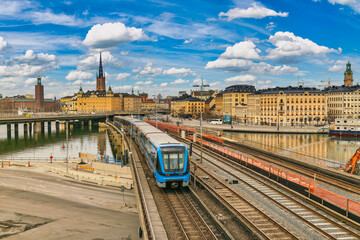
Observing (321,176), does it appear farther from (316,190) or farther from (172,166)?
(172,166)

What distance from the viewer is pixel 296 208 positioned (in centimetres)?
2069

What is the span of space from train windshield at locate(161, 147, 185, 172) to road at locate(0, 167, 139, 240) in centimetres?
560

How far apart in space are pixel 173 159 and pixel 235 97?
141108 millimetres

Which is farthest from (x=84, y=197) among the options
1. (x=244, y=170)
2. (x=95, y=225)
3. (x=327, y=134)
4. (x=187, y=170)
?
(x=327, y=134)

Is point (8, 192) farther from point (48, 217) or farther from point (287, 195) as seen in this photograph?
point (287, 195)

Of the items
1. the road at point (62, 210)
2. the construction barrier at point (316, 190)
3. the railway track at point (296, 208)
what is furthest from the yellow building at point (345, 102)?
the road at point (62, 210)

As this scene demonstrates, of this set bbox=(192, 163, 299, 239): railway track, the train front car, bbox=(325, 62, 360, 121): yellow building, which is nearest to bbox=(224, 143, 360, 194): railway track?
bbox=(192, 163, 299, 239): railway track

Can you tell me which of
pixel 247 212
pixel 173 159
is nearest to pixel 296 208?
pixel 247 212

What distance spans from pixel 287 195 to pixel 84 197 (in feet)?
68.8

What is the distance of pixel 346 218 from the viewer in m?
18.1

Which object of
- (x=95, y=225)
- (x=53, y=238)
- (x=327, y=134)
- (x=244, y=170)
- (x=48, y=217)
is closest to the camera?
(x=53, y=238)

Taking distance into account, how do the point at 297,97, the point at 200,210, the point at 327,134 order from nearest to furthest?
the point at 200,210 < the point at 327,134 < the point at 297,97

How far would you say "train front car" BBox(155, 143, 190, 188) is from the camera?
77.0 ft

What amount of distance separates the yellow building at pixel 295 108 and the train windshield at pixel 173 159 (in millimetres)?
107429
